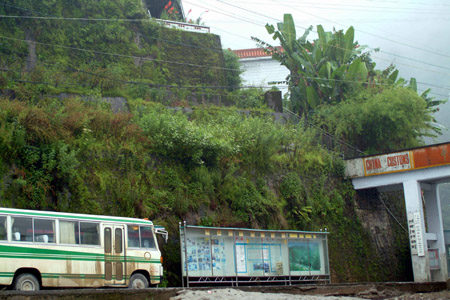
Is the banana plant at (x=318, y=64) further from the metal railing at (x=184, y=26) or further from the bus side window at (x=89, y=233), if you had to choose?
the bus side window at (x=89, y=233)

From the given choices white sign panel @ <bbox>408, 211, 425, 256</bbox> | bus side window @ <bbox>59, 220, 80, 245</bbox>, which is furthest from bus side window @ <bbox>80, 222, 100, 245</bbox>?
white sign panel @ <bbox>408, 211, 425, 256</bbox>

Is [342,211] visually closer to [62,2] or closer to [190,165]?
[190,165]

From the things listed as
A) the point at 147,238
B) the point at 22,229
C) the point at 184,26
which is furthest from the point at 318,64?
the point at 22,229

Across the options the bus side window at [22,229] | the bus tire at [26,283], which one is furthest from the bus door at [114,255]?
the bus side window at [22,229]

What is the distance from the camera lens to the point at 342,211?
2478cm

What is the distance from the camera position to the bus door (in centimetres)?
1339

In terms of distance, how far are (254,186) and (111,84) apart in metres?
7.94

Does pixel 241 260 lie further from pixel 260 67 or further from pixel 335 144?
pixel 260 67

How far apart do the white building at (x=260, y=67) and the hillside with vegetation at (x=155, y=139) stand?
35.2ft

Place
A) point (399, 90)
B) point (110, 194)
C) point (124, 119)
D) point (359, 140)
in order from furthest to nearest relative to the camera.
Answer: point (359, 140)
point (399, 90)
point (124, 119)
point (110, 194)

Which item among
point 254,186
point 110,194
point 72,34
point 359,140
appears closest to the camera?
point 110,194

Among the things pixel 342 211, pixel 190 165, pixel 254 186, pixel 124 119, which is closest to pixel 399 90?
pixel 342 211

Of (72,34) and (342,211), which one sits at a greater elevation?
(72,34)

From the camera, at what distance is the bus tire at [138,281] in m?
13.8
